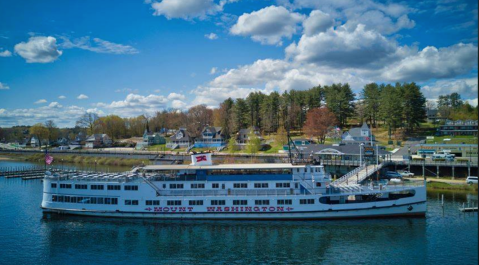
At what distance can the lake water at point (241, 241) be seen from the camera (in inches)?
1085

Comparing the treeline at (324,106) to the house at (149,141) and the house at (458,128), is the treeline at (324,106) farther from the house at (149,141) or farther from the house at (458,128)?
the house at (149,141)

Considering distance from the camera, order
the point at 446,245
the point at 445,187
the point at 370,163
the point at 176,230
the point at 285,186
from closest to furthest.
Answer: the point at 446,245 < the point at 176,230 < the point at 285,186 < the point at 445,187 < the point at 370,163

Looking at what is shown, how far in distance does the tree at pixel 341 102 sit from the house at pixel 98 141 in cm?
9292

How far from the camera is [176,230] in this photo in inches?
1377

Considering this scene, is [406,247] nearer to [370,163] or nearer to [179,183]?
[179,183]

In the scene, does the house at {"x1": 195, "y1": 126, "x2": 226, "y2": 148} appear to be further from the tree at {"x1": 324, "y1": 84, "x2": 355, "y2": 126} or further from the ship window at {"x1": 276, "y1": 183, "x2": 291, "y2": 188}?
the ship window at {"x1": 276, "y1": 183, "x2": 291, "y2": 188}

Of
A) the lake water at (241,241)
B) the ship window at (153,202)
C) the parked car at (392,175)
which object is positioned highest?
the parked car at (392,175)

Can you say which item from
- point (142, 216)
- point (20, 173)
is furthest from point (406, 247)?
point (20, 173)

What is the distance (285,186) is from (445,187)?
1173 inches

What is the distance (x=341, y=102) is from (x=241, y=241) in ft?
282

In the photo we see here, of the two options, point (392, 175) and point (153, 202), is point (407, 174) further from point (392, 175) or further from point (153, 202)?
point (153, 202)

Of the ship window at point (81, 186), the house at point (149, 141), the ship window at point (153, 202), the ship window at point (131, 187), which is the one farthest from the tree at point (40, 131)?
the ship window at point (153, 202)

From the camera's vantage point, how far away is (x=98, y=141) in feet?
438

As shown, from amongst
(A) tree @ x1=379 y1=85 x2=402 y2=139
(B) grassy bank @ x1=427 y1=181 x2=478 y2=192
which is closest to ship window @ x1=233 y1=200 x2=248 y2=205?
(B) grassy bank @ x1=427 y1=181 x2=478 y2=192
